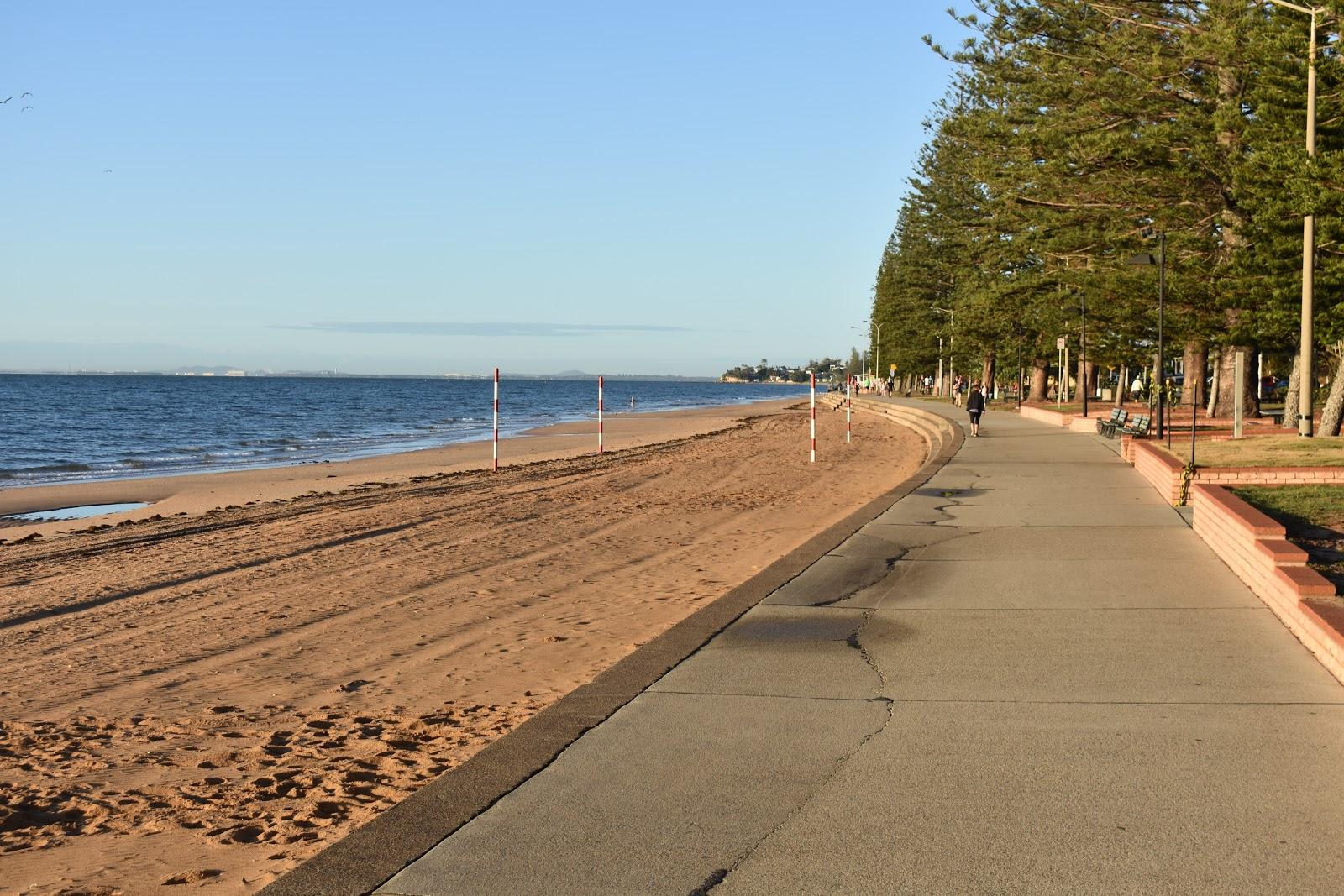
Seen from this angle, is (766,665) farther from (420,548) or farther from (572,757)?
(420,548)

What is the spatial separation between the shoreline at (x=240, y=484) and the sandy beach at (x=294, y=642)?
0.37 metres

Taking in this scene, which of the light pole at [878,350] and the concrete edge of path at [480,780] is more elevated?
the light pole at [878,350]

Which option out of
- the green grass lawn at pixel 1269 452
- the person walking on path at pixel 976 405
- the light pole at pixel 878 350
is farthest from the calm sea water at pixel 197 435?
the light pole at pixel 878 350

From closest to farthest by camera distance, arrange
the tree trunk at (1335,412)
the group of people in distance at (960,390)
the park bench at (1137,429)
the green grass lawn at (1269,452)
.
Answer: the green grass lawn at (1269,452), the tree trunk at (1335,412), the park bench at (1137,429), the group of people in distance at (960,390)

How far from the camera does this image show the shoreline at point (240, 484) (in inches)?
816

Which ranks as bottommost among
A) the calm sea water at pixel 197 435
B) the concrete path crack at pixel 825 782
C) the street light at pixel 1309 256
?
the calm sea water at pixel 197 435

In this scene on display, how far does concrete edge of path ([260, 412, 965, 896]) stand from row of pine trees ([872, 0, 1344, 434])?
639 inches

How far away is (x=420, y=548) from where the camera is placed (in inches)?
561

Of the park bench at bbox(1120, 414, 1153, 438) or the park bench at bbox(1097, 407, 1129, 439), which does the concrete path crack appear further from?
the park bench at bbox(1097, 407, 1129, 439)

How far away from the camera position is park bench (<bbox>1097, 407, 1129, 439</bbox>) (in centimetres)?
2800

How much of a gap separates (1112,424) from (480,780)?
25.2 m

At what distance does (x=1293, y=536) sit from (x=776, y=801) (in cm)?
800

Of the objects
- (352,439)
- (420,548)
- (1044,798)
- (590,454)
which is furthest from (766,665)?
(352,439)

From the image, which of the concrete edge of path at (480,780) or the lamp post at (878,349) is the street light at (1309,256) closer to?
the concrete edge of path at (480,780)
